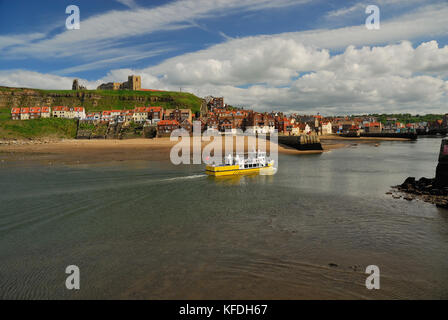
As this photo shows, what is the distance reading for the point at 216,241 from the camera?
14.2 metres

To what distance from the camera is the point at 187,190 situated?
85.4 ft

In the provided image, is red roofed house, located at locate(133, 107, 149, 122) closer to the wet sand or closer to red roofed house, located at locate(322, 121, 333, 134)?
the wet sand

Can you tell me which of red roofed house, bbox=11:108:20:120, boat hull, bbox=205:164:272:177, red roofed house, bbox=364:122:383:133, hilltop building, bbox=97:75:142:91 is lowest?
boat hull, bbox=205:164:272:177

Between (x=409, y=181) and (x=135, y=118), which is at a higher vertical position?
(x=135, y=118)

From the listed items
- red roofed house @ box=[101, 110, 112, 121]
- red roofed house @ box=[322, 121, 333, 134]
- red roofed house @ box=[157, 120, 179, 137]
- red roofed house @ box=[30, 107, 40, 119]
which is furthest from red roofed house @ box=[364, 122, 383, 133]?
red roofed house @ box=[30, 107, 40, 119]

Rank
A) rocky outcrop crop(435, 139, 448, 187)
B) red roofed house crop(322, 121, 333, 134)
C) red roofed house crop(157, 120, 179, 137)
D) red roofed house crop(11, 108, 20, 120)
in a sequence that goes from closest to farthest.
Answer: rocky outcrop crop(435, 139, 448, 187), red roofed house crop(157, 120, 179, 137), red roofed house crop(11, 108, 20, 120), red roofed house crop(322, 121, 333, 134)

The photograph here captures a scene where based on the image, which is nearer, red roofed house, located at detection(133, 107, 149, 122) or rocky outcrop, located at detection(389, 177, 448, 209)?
rocky outcrop, located at detection(389, 177, 448, 209)

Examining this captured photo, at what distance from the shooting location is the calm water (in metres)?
10.1

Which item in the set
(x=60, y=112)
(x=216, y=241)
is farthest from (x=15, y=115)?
(x=216, y=241)

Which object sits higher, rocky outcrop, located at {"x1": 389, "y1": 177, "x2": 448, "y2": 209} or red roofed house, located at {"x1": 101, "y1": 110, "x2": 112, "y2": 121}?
red roofed house, located at {"x1": 101, "y1": 110, "x2": 112, "y2": 121}

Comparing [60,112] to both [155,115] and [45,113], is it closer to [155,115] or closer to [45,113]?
[45,113]
